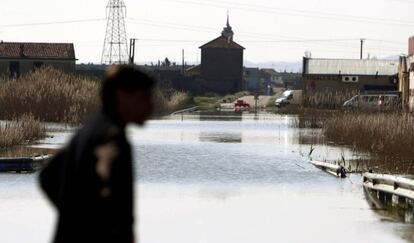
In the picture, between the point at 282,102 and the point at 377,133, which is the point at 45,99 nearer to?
the point at 377,133

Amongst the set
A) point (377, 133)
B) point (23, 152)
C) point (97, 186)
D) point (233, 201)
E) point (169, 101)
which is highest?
point (169, 101)

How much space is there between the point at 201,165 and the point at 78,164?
32.3m

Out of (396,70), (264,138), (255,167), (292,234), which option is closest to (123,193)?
(292,234)

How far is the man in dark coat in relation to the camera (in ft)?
20.1

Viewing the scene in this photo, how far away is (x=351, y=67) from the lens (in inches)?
4678

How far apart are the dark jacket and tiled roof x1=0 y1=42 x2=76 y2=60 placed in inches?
4288

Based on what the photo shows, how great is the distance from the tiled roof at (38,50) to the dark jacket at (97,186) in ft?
357

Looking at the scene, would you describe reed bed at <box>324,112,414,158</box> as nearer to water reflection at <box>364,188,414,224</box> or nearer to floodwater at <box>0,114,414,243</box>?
floodwater at <box>0,114,414,243</box>

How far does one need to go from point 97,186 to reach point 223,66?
151255mm

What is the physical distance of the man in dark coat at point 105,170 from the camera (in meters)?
6.12

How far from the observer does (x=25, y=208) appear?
23875 millimetres

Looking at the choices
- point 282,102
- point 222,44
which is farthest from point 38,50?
point 222,44

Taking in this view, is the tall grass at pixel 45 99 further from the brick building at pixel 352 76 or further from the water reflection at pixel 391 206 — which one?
the brick building at pixel 352 76

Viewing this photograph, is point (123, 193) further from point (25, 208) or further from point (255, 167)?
point (255, 167)
